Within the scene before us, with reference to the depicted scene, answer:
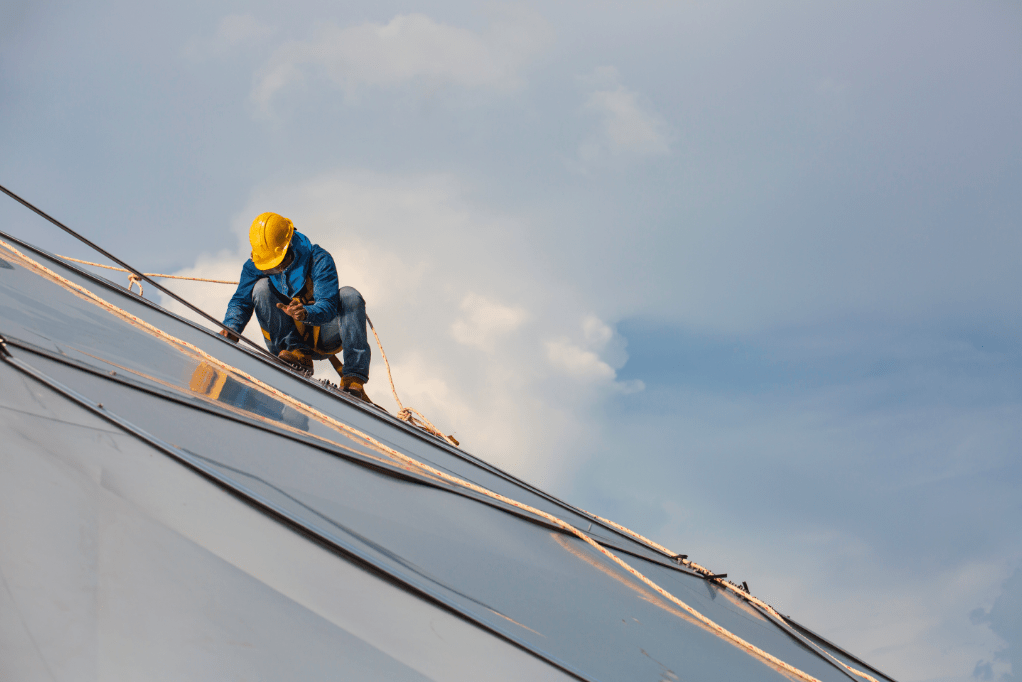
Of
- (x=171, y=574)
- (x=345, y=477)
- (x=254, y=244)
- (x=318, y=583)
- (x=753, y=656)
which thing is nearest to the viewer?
(x=171, y=574)

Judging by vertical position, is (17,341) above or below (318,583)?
above

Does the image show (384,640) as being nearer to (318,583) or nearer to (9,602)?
(318,583)

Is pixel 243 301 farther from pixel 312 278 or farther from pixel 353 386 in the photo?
pixel 353 386

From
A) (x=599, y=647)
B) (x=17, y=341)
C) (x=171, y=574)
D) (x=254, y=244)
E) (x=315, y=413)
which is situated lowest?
(x=171, y=574)

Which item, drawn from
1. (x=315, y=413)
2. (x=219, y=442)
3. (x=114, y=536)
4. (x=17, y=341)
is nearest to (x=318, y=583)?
(x=114, y=536)

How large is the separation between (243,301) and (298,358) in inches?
25.8

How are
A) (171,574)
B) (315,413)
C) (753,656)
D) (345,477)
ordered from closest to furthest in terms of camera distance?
1. (171,574)
2. (345,477)
3. (753,656)
4. (315,413)

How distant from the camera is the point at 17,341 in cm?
165

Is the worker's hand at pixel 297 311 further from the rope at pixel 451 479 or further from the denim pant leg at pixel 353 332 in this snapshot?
the rope at pixel 451 479

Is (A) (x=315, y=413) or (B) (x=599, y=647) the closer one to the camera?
(B) (x=599, y=647)

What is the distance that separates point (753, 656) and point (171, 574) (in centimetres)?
217

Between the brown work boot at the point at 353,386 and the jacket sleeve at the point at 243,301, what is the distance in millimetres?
961

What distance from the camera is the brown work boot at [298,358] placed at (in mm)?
5930

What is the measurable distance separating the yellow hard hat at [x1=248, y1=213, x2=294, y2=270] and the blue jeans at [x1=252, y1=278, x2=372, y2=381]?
29 cm
